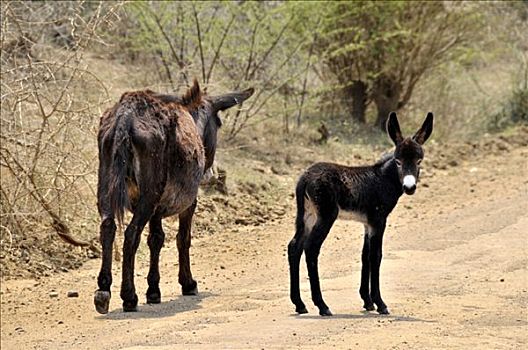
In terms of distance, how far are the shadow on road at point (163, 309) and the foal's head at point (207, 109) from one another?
4.55ft

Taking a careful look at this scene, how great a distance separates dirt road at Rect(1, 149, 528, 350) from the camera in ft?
27.3

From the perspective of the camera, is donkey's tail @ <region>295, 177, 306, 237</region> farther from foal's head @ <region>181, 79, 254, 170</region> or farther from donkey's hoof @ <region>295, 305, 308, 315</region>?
foal's head @ <region>181, 79, 254, 170</region>

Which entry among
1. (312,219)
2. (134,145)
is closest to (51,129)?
(134,145)

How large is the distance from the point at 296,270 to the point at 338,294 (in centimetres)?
110

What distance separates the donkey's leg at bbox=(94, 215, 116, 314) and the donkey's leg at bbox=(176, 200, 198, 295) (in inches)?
56.8

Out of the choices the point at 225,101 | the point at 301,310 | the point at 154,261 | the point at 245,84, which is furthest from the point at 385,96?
the point at 301,310

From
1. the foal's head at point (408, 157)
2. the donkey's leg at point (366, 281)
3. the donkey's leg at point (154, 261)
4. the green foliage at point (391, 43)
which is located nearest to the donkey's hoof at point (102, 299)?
the donkey's leg at point (154, 261)

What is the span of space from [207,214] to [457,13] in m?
7.97

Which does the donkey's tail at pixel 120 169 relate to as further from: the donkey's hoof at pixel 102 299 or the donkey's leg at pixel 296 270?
the donkey's leg at pixel 296 270

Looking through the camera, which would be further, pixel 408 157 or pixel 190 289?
pixel 190 289

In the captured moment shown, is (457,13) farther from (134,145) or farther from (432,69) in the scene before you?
(134,145)

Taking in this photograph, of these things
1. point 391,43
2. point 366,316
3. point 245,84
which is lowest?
point 366,316

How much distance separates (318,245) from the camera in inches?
364

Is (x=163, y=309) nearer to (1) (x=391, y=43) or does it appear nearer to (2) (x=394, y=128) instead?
(2) (x=394, y=128)
